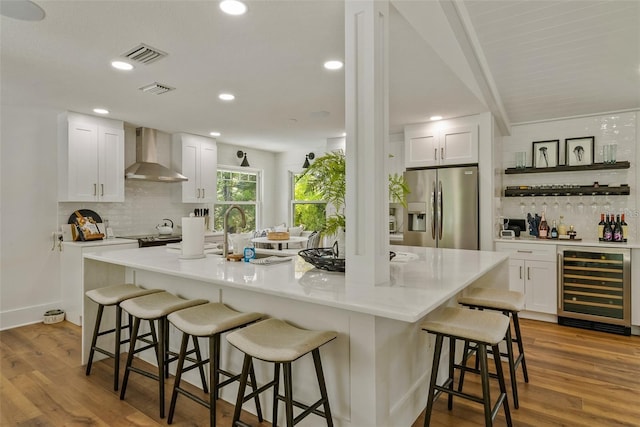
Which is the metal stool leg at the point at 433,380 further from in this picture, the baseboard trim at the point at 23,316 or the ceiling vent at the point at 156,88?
the baseboard trim at the point at 23,316

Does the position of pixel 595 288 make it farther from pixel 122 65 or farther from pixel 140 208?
pixel 140 208

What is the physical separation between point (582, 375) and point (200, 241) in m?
3.05

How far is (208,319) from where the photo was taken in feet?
6.46

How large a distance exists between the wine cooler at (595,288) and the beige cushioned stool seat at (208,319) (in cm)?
352

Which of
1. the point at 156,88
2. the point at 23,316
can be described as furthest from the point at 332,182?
the point at 23,316

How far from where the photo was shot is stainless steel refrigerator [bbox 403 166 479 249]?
418 cm

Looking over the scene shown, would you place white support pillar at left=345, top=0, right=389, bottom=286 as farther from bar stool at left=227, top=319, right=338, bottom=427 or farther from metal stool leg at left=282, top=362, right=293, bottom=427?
metal stool leg at left=282, top=362, right=293, bottom=427

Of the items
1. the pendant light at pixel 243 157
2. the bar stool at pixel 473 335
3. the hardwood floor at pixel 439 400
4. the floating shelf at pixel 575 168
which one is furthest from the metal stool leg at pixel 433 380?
the pendant light at pixel 243 157

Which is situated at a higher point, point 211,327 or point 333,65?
point 333,65

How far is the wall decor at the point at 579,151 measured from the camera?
4.26 meters

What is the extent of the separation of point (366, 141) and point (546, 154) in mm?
3803

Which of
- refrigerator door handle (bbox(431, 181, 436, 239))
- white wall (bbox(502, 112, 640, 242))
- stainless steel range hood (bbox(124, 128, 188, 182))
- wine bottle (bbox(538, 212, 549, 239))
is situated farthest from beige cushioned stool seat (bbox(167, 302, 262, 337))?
white wall (bbox(502, 112, 640, 242))

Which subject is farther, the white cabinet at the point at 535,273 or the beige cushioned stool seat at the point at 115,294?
the white cabinet at the point at 535,273

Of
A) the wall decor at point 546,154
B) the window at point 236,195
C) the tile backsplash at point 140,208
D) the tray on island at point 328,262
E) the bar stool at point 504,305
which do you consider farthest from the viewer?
the window at point 236,195
